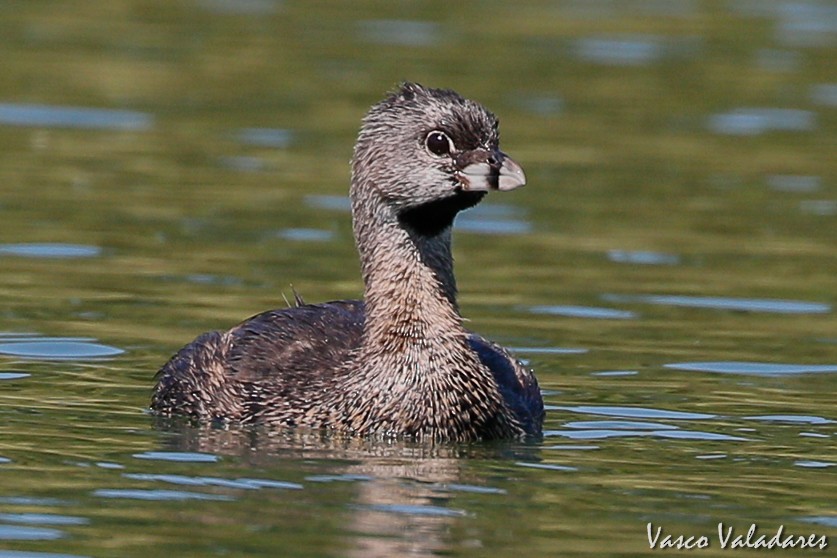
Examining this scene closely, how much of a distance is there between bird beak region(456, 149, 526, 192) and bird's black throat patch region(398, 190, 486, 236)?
9.0 inches

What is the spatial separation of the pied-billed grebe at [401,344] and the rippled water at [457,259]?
0.30 m

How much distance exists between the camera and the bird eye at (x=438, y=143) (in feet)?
48.3

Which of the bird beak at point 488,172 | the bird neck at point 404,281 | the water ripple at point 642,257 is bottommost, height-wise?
the water ripple at point 642,257

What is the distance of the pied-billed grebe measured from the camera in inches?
576

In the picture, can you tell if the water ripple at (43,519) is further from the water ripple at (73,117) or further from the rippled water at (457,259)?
the water ripple at (73,117)

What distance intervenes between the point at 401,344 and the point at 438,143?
126cm

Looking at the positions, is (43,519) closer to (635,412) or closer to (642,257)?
(635,412)

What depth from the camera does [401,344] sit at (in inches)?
588

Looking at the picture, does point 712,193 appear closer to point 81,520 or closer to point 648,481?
point 648,481

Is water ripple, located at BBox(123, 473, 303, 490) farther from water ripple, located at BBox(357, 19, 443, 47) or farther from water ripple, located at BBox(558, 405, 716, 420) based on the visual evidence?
water ripple, located at BBox(357, 19, 443, 47)

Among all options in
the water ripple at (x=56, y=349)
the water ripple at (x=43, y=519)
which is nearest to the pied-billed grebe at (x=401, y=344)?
the water ripple at (x=56, y=349)

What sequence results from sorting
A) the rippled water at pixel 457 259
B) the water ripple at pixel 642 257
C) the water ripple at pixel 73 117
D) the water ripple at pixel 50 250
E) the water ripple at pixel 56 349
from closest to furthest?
1. the rippled water at pixel 457 259
2. the water ripple at pixel 56 349
3. the water ripple at pixel 50 250
4. the water ripple at pixel 642 257
5. the water ripple at pixel 73 117

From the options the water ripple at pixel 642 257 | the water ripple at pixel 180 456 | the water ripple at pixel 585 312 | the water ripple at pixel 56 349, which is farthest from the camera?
the water ripple at pixel 642 257

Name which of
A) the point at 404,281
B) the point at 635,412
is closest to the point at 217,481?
the point at 404,281
